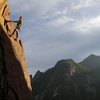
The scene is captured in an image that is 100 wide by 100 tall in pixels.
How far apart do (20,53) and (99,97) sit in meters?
127

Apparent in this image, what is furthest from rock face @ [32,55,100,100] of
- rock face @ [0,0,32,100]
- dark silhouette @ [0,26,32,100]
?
dark silhouette @ [0,26,32,100]

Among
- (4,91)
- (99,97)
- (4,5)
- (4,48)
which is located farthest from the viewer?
(99,97)

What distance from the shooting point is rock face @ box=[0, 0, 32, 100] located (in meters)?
40.9

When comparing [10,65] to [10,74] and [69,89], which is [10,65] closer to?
[10,74]

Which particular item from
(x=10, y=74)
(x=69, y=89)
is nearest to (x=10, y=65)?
(x=10, y=74)

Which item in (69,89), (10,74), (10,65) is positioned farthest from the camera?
(69,89)

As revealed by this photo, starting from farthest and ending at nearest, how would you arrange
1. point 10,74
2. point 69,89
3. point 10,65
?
point 69,89 < point 10,65 < point 10,74

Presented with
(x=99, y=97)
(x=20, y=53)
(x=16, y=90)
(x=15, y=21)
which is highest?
(x=15, y=21)

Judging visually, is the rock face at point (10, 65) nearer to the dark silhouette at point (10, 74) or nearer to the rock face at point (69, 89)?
the dark silhouette at point (10, 74)

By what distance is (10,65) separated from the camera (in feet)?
141

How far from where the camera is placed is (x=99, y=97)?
6727 inches

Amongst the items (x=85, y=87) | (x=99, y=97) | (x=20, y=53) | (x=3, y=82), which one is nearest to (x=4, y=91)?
(x=3, y=82)

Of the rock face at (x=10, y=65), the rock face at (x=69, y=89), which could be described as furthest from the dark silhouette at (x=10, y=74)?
the rock face at (x=69, y=89)

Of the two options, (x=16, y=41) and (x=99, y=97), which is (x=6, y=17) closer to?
(x=16, y=41)
